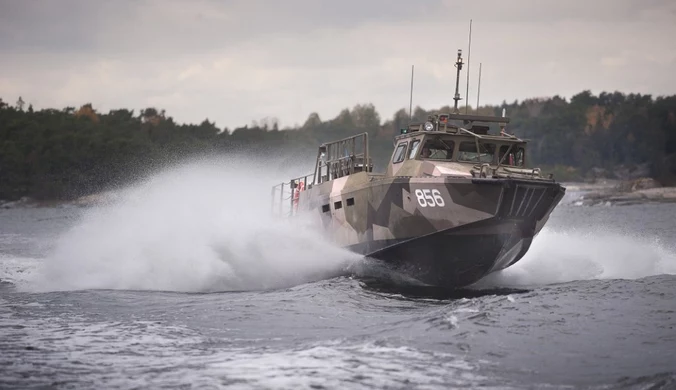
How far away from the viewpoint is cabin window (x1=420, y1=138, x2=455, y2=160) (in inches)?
819

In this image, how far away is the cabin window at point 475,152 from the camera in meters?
20.9

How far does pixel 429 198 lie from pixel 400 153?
2.27 meters

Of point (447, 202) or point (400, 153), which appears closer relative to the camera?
point (447, 202)

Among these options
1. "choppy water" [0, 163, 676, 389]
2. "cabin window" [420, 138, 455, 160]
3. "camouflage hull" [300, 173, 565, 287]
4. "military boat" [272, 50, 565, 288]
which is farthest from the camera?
"cabin window" [420, 138, 455, 160]

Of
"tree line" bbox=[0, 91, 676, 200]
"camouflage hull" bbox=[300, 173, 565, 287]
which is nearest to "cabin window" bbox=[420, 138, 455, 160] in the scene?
"camouflage hull" bbox=[300, 173, 565, 287]

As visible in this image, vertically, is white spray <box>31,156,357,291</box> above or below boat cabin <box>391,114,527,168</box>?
below

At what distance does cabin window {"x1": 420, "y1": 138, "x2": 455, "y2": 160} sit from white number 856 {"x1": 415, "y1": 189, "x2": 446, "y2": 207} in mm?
1290

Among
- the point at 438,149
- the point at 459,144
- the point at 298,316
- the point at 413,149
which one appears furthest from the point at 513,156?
the point at 298,316

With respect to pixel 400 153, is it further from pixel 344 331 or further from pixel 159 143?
pixel 159 143

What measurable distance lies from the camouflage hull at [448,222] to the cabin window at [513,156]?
1438 mm

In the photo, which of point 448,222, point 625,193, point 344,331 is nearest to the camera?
point 344,331

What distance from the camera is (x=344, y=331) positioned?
595 inches

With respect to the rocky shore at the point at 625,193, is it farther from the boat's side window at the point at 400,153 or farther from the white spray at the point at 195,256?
the boat's side window at the point at 400,153

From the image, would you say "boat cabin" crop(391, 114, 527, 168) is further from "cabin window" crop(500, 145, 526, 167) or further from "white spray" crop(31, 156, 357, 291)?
"white spray" crop(31, 156, 357, 291)
